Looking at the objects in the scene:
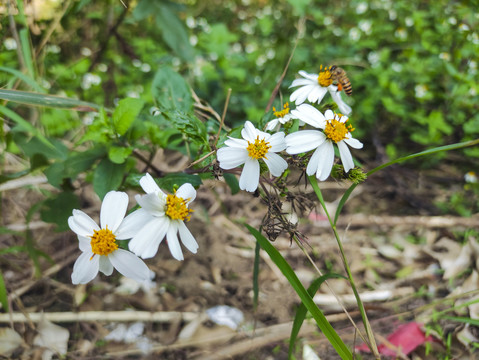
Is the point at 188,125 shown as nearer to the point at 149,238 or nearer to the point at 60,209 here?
the point at 149,238

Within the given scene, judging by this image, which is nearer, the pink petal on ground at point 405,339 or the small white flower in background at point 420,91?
the pink petal on ground at point 405,339

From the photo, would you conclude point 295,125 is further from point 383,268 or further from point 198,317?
point 383,268

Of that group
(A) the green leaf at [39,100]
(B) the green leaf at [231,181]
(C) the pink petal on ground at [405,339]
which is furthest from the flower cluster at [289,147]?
(C) the pink petal on ground at [405,339]

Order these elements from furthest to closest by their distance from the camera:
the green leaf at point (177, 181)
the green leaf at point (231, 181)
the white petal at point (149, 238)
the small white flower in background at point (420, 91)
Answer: the small white flower in background at point (420, 91) → the green leaf at point (231, 181) → the green leaf at point (177, 181) → the white petal at point (149, 238)

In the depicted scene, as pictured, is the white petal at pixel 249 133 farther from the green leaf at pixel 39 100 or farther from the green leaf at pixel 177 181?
the green leaf at pixel 39 100

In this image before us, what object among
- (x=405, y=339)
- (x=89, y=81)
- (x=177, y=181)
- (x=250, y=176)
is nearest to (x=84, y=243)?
(x=177, y=181)

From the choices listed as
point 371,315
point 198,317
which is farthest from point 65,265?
point 371,315

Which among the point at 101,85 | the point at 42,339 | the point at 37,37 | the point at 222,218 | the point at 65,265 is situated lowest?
the point at 42,339
